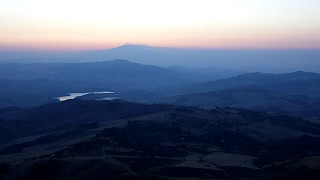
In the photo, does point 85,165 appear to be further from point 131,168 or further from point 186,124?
point 186,124

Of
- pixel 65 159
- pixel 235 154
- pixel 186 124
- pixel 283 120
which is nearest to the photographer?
pixel 65 159

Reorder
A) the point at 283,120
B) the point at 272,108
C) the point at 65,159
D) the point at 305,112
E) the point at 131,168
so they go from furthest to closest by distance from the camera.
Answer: the point at 272,108
the point at 305,112
the point at 283,120
the point at 65,159
the point at 131,168

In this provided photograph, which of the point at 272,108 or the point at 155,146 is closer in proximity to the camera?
the point at 155,146

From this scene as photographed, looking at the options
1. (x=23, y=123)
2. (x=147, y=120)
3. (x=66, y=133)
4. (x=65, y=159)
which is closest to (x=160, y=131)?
(x=147, y=120)

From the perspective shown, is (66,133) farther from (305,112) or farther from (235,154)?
(305,112)

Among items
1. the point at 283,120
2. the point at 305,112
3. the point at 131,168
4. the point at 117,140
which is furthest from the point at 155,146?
the point at 305,112

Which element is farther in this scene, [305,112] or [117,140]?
[305,112]
